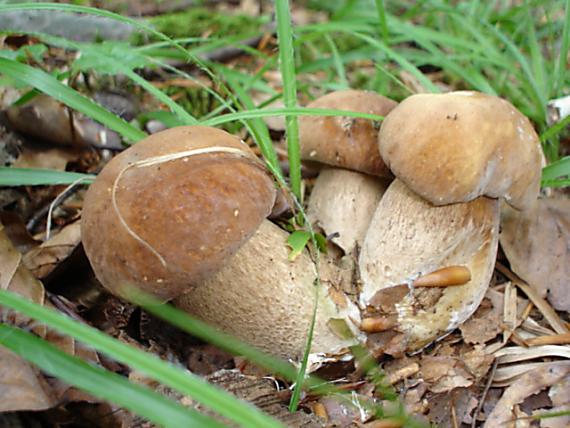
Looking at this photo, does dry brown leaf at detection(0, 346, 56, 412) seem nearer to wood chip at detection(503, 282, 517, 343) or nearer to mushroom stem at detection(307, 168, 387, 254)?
mushroom stem at detection(307, 168, 387, 254)

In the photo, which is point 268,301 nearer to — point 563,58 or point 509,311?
point 509,311

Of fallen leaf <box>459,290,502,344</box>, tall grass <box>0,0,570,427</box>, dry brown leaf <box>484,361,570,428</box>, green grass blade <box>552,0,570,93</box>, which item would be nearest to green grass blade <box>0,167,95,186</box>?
tall grass <box>0,0,570,427</box>

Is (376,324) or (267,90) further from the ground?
(267,90)

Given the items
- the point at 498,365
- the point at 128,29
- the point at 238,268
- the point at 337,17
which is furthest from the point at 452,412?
the point at 128,29

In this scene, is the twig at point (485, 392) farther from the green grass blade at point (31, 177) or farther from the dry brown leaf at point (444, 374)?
the green grass blade at point (31, 177)

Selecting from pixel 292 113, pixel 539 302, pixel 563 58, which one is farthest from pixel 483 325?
pixel 563 58

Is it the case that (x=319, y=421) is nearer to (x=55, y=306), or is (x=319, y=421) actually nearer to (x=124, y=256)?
(x=124, y=256)
